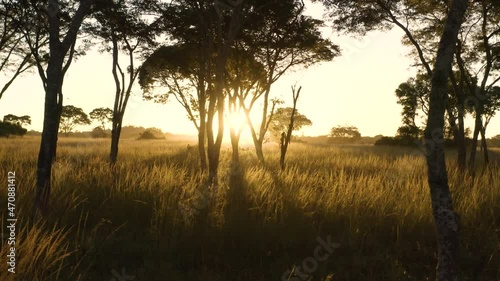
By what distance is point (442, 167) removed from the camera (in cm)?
381

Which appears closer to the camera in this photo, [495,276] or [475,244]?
[495,276]

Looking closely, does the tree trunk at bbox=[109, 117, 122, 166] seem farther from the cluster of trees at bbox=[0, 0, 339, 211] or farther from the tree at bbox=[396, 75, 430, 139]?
the tree at bbox=[396, 75, 430, 139]

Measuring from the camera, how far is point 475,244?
5.96 m

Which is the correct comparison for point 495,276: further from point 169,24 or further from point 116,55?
point 116,55

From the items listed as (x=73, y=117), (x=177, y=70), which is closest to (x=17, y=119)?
(x=73, y=117)

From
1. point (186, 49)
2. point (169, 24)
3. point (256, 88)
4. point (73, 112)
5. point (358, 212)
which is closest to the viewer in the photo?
point (358, 212)

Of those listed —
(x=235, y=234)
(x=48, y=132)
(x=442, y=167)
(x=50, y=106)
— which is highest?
(x=50, y=106)

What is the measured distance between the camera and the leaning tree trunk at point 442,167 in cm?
380

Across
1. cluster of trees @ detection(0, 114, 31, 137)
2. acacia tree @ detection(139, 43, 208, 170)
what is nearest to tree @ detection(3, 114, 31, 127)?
cluster of trees @ detection(0, 114, 31, 137)

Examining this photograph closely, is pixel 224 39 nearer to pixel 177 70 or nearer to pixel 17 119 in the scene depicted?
pixel 177 70

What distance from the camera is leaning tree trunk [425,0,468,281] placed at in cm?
380

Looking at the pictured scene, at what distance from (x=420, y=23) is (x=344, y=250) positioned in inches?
574

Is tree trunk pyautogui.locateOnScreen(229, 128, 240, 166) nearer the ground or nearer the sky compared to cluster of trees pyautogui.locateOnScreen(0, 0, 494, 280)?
nearer the ground

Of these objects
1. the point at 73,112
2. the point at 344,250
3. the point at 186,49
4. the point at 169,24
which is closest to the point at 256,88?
the point at 186,49
